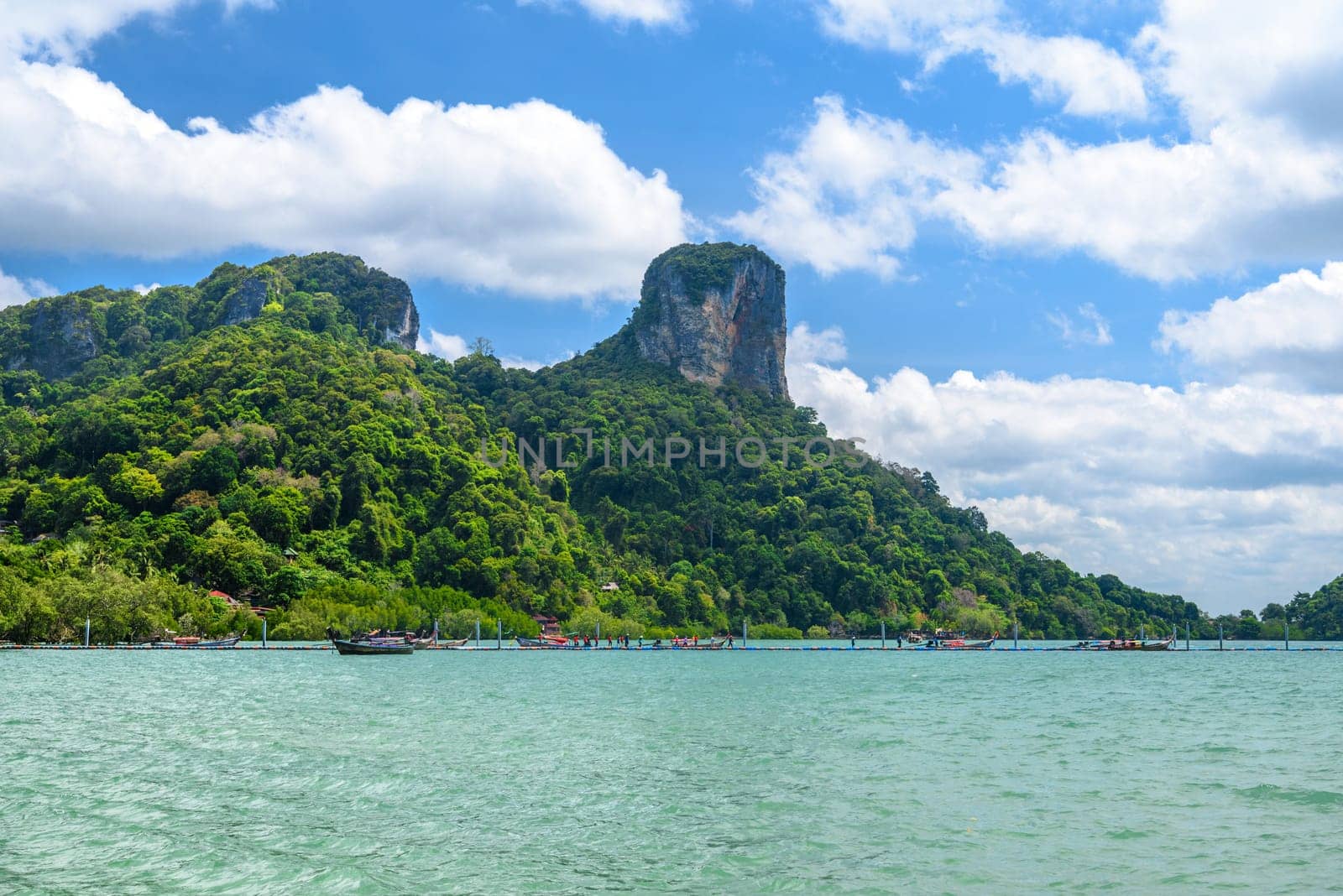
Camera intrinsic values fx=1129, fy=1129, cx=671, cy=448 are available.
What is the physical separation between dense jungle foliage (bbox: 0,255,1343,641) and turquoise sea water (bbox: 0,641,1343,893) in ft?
168

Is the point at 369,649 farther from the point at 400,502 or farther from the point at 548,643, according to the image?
the point at 400,502

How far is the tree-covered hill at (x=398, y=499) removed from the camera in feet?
307

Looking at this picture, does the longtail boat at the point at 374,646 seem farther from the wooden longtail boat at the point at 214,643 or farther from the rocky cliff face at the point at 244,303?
the rocky cliff face at the point at 244,303

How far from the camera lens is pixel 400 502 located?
119 metres

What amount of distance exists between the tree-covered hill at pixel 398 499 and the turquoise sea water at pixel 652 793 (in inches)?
2006

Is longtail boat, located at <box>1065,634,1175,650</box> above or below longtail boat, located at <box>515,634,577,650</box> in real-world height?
below

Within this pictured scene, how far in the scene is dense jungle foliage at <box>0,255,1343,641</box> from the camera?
93.2 m

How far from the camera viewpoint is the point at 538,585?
114438 mm

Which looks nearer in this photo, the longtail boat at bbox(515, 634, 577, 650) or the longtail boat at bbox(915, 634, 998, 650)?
the longtail boat at bbox(515, 634, 577, 650)

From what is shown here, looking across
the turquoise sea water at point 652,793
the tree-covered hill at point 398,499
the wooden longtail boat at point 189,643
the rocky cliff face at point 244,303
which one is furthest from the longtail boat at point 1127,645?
the rocky cliff face at point 244,303

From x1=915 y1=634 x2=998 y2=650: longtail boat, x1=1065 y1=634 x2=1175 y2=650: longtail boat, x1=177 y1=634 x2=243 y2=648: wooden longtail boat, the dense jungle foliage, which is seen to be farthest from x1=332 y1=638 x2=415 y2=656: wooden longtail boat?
x1=1065 y1=634 x2=1175 y2=650: longtail boat

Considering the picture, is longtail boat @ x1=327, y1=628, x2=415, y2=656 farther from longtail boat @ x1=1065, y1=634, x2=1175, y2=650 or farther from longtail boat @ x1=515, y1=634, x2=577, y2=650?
longtail boat @ x1=1065, y1=634, x2=1175, y2=650

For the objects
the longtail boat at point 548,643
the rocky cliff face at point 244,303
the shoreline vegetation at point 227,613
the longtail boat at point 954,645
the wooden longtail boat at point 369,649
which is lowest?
the longtail boat at point 954,645

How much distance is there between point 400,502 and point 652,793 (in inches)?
4027
